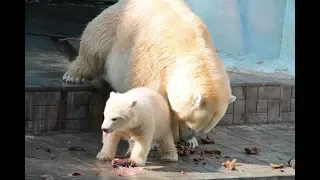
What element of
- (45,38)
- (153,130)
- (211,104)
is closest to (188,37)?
(211,104)

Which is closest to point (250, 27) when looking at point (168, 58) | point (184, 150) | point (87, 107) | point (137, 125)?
point (168, 58)

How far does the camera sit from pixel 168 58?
4.92 m

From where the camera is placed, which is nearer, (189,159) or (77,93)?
(189,159)

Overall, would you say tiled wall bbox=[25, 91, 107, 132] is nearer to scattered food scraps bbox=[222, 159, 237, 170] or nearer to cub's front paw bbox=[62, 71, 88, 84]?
cub's front paw bbox=[62, 71, 88, 84]

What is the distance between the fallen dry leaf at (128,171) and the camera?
4068mm

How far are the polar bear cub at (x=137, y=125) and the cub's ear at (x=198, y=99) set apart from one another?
25cm

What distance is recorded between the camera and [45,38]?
737 cm

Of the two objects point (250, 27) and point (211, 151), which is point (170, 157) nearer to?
point (211, 151)

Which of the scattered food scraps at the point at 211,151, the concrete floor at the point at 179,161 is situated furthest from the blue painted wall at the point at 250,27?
the scattered food scraps at the point at 211,151

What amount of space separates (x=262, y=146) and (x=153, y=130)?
4.62ft
